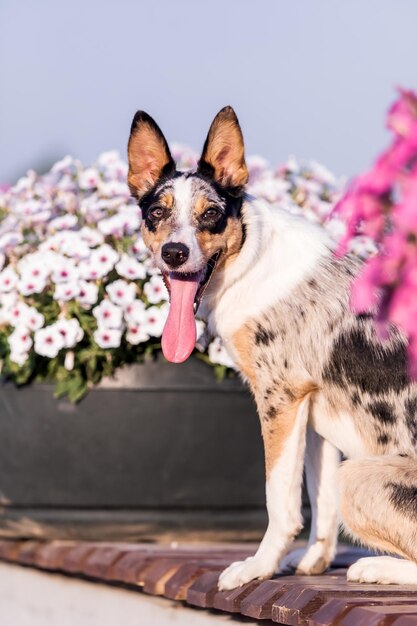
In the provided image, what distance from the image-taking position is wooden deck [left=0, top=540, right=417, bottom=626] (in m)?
4.08

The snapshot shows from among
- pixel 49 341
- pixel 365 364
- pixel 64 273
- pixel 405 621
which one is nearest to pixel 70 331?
pixel 49 341

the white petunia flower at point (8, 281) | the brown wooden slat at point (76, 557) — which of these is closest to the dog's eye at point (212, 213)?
the white petunia flower at point (8, 281)

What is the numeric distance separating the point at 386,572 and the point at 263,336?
3.65 feet

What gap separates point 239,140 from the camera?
535 centimetres

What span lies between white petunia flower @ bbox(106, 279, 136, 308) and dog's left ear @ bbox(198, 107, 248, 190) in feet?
4.51

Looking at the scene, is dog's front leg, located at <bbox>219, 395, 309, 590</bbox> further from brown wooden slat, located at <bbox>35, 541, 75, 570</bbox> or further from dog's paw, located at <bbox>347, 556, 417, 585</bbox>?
brown wooden slat, located at <bbox>35, 541, 75, 570</bbox>

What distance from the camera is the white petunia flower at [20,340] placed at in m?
6.57

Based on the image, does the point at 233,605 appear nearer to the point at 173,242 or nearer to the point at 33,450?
the point at 173,242

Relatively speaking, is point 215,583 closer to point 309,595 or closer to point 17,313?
point 309,595

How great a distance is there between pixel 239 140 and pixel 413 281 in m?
3.48

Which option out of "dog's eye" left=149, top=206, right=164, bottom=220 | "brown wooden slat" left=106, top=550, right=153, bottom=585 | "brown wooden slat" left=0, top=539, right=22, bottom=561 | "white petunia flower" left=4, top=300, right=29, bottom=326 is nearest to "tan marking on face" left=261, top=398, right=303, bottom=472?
"dog's eye" left=149, top=206, right=164, bottom=220

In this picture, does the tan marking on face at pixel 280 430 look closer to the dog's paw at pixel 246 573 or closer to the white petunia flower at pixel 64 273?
the dog's paw at pixel 246 573

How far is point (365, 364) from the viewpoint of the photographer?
4.92 meters

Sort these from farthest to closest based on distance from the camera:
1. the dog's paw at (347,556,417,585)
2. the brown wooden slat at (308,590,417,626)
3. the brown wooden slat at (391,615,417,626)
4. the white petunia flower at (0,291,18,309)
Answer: the white petunia flower at (0,291,18,309) → the dog's paw at (347,556,417,585) → the brown wooden slat at (308,590,417,626) → the brown wooden slat at (391,615,417,626)
